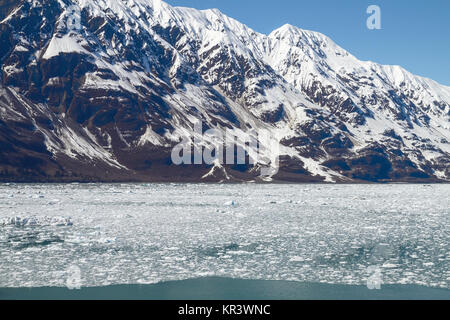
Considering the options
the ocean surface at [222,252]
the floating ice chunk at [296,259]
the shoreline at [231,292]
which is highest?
the floating ice chunk at [296,259]

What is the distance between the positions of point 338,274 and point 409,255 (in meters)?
8.43

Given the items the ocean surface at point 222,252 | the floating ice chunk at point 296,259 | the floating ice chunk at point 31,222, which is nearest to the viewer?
the ocean surface at point 222,252

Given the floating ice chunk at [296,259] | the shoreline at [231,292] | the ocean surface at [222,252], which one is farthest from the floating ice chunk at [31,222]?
the floating ice chunk at [296,259]

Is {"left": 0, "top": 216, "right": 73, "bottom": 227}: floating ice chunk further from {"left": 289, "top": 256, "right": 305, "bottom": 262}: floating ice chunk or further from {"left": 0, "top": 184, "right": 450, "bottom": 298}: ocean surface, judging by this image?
{"left": 289, "top": 256, "right": 305, "bottom": 262}: floating ice chunk

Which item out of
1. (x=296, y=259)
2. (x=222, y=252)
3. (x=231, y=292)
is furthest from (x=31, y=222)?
(x=231, y=292)

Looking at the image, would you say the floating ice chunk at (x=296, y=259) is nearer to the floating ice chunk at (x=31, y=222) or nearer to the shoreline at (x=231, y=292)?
the shoreline at (x=231, y=292)

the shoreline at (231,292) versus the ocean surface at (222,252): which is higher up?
the ocean surface at (222,252)

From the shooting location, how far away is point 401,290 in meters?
25.4

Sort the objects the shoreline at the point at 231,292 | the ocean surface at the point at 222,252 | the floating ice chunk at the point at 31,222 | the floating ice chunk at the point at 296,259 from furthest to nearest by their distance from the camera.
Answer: the floating ice chunk at the point at 31,222 → the floating ice chunk at the point at 296,259 → the ocean surface at the point at 222,252 → the shoreline at the point at 231,292

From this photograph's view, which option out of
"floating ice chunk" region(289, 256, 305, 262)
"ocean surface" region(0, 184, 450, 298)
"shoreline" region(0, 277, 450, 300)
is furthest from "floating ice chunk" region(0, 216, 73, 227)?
"floating ice chunk" region(289, 256, 305, 262)
